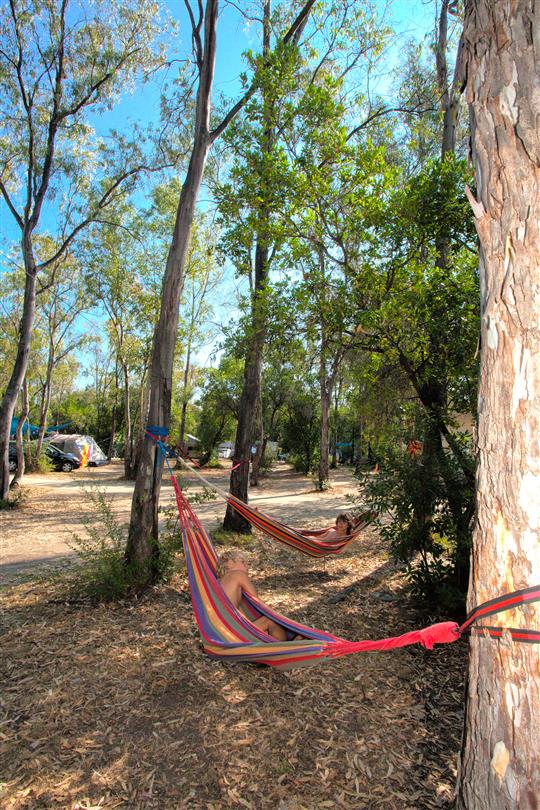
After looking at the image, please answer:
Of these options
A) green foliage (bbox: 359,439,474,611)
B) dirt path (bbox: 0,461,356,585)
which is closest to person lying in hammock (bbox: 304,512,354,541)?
green foliage (bbox: 359,439,474,611)

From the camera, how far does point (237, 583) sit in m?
2.84

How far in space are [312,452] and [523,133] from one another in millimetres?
15664

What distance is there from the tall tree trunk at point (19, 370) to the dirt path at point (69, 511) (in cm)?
83

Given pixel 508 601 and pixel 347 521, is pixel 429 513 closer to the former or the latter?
pixel 347 521

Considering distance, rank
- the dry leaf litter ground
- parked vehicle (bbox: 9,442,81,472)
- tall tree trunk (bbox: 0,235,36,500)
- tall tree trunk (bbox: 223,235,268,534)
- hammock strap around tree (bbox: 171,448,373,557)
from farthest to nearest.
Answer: parked vehicle (bbox: 9,442,81,472)
tall tree trunk (bbox: 0,235,36,500)
tall tree trunk (bbox: 223,235,268,534)
hammock strap around tree (bbox: 171,448,373,557)
the dry leaf litter ground

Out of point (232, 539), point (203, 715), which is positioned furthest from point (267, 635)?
point (232, 539)

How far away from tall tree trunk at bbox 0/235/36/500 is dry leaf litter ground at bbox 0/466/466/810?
4748mm

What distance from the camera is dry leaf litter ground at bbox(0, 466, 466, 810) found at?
5.86 ft

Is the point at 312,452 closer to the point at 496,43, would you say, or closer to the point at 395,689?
the point at 395,689

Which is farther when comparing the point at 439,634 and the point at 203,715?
the point at 203,715

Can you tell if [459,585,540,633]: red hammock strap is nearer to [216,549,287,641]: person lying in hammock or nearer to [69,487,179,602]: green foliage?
[216,549,287,641]: person lying in hammock

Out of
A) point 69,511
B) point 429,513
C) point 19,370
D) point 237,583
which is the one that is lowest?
point 69,511

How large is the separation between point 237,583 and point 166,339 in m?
2.09

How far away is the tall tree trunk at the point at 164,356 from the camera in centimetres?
376
